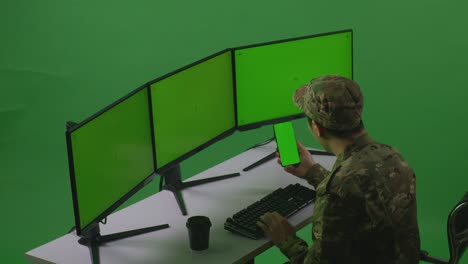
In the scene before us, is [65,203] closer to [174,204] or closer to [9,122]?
[9,122]

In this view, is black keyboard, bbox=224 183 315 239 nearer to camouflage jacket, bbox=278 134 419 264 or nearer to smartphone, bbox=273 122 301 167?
smartphone, bbox=273 122 301 167

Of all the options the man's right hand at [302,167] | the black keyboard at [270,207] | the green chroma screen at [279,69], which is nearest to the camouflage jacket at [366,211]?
the black keyboard at [270,207]

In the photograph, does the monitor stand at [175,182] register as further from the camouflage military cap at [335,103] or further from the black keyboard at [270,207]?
the camouflage military cap at [335,103]

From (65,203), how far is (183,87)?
195 cm

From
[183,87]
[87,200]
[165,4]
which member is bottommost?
[87,200]

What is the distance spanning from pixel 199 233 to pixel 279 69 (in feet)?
3.51

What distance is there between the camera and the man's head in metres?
2.31

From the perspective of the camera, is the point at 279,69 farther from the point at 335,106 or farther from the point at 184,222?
the point at 335,106

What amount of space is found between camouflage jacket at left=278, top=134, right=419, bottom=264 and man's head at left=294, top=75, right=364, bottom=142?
64mm

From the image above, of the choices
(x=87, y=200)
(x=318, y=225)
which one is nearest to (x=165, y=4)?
(x=87, y=200)

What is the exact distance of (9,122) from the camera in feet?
16.7

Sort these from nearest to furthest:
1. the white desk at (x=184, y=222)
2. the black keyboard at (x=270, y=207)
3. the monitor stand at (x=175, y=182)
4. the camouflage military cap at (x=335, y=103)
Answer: the camouflage military cap at (x=335, y=103) < the white desk at (x=184, y=222) < the black keyboard at (x=270, y=207) < the monitor stand at (x=175, y=182)

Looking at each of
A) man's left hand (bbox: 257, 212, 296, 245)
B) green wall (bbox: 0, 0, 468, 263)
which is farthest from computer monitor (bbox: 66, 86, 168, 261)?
green wall (bbox: 0, 0, 468, 263)

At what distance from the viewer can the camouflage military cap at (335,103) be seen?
2.31 metres
